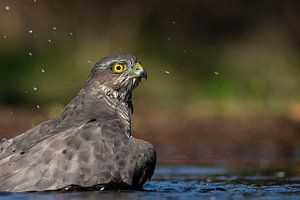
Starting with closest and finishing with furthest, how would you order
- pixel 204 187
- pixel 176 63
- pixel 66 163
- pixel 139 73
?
pixel 66 163 → pixel 204 187 → pixel 139 73 → pixel 176 63

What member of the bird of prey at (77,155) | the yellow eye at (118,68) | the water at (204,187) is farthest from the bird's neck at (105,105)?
the water at (204,187)

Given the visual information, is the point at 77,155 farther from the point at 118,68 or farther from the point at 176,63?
the point at 176,63

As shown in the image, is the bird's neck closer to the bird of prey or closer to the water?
the bird of prey

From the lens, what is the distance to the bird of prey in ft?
29.8

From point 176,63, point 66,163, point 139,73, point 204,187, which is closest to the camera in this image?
point 66,163

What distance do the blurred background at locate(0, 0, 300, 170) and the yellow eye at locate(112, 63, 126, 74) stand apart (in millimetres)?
4175

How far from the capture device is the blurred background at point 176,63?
15711 millimetres

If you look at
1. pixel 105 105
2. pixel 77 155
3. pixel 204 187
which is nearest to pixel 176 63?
pixel 105 105

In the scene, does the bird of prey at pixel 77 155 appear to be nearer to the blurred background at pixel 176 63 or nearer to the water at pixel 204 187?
the water at pixel 204 187

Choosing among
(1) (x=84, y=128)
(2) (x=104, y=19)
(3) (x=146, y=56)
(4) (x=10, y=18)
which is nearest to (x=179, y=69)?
(3) (x=146, y=56)

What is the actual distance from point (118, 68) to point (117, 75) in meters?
0.07

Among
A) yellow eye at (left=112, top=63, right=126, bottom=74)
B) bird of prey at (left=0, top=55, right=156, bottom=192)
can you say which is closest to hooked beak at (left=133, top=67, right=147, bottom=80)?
yellow eye at (left=112, top=63, right=126, bottom=74)

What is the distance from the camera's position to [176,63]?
20.5 m

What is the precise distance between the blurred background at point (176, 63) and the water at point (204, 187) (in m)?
2.65
